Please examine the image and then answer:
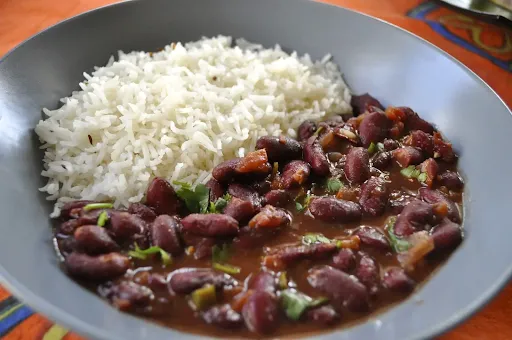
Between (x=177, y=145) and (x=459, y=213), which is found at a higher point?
(x=459, y=213)

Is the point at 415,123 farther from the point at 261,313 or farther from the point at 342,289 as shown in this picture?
the point at 261,313

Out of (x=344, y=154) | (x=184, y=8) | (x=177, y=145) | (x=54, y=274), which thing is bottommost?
(x=54, y=274)

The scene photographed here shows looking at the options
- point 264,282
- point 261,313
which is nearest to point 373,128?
point 264,282

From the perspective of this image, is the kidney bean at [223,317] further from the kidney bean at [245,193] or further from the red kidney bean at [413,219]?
the red kidney bean at [413,219]

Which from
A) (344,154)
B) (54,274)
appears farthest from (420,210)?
(54,274)

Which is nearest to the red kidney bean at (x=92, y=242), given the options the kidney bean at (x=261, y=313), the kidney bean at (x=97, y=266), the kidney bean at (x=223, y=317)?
the kidney bean at (x=97, y=266)

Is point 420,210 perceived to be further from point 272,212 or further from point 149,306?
point 149,306
